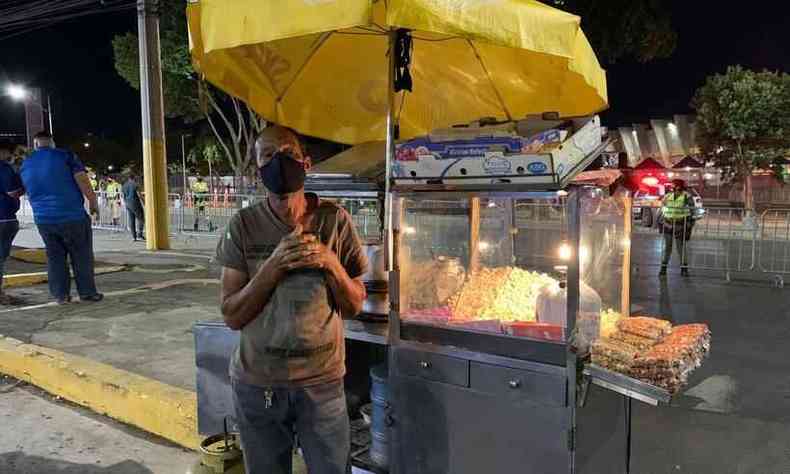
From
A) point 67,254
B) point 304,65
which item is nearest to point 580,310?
point 304,65

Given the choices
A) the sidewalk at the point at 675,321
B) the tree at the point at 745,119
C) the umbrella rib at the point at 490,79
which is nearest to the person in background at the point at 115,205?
the sidewalk at the point at 675,321

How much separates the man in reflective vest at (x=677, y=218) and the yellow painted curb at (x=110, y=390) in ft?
30.4

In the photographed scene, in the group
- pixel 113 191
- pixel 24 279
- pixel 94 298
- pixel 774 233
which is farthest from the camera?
pixel 113 191

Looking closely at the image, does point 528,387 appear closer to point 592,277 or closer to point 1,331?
point 592,277

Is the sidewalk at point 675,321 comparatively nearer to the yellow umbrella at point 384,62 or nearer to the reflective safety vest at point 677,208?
the reflective safety vest at point 677,208

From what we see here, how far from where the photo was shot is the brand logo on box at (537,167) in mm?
2510

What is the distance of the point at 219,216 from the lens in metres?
18.8

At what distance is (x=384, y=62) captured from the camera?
4293mm

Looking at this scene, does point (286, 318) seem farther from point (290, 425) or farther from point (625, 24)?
point (625, 24)

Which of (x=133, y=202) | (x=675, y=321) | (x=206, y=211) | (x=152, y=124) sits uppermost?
(x=152, y=124)

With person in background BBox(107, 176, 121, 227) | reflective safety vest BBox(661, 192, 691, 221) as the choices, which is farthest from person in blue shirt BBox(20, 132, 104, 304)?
person in background BBox(107, 176, 121, 227)

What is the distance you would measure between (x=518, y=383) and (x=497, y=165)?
0.95 metres

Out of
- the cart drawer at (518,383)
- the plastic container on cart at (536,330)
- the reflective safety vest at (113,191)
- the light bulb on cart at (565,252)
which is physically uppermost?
the reflective safety vest at (113,191)

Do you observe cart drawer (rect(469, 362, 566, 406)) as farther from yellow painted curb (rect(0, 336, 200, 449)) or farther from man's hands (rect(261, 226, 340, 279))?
yellow painted curb (rect(0, 336, 200, 449))
